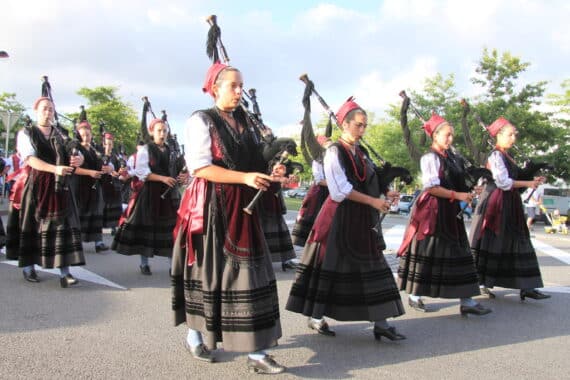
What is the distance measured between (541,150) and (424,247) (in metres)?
24.4

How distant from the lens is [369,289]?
4.00 metres

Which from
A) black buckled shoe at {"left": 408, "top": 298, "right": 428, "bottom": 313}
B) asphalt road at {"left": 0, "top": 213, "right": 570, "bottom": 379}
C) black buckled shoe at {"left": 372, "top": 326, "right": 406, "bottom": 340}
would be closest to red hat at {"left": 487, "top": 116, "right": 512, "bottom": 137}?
asphalt road at {"left": 0, "top": 213, "right": 570, "bottom": 379}

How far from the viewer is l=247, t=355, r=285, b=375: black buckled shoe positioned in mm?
3371

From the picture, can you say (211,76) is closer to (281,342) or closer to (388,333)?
(281,342)

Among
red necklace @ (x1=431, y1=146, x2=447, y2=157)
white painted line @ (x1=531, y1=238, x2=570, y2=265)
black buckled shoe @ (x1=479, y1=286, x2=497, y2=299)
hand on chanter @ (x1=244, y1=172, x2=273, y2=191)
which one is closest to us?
hand on chanter @ (x1=244, y1=172, x2=273, y2=191)

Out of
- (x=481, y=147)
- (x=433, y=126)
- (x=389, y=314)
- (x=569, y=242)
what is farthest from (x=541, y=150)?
(x=389, y=314)

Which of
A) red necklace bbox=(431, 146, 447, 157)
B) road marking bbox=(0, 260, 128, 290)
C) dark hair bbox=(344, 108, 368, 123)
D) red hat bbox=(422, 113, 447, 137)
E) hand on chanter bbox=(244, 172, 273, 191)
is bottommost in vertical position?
road marking bbox=(0, 260, 128, 290)

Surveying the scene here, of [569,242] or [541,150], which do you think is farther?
[541,150]

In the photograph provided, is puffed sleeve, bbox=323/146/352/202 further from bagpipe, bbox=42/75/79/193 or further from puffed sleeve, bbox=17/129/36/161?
puffed sleeve, bbox=17/129/36/161

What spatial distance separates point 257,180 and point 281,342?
1.58 m

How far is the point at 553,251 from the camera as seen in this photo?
10.8 m

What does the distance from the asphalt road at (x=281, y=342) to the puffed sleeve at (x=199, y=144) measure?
4.43 ft

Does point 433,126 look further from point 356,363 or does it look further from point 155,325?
point 155,325

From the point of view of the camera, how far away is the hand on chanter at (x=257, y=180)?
315cm
